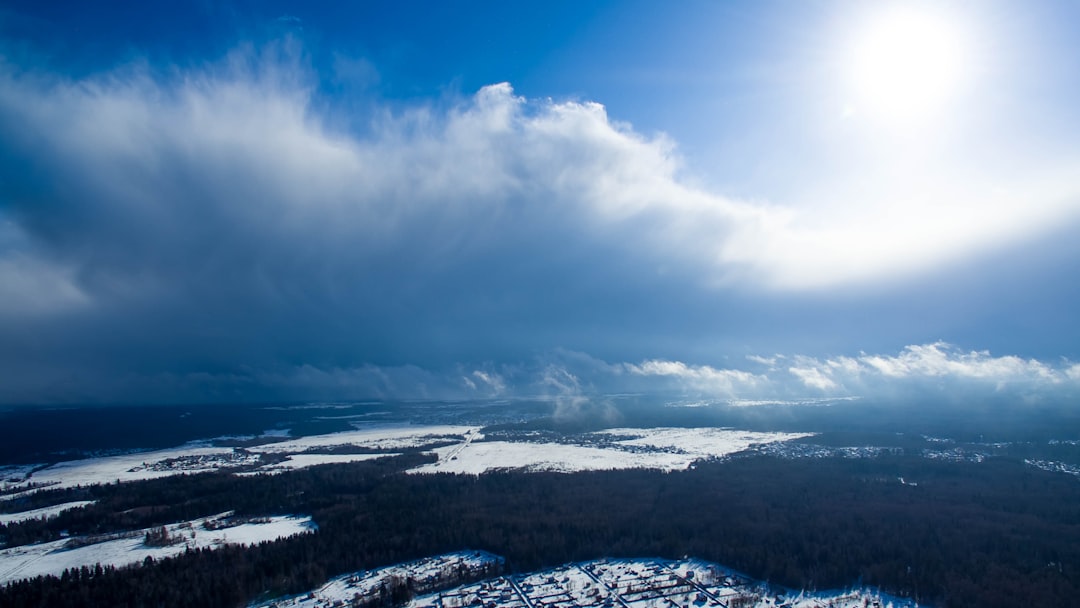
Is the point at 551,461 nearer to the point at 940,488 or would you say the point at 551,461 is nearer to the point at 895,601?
the point at 940,488

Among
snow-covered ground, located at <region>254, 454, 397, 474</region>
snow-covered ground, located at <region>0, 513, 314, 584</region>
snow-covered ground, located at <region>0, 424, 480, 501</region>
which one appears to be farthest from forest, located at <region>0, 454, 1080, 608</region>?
snow-covered ground, located at <region>0, 424, 480, 501</region>

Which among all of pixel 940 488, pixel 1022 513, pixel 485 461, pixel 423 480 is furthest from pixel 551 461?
pixel 1022 513

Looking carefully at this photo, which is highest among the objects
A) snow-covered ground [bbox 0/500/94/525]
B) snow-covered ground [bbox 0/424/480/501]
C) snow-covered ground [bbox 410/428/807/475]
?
snow-covered ground [bbox 410/428/807/475]

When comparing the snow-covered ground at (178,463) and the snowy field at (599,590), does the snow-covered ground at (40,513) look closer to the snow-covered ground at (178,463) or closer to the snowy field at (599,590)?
the snow-covered ground at (178,463)

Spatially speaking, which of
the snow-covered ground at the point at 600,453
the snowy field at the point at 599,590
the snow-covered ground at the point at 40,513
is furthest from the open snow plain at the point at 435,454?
the snowy field at the point at 599,590

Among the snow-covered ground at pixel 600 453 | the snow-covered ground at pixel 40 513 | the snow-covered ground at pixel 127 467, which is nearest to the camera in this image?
the snow-covered ground at pixel 40 513

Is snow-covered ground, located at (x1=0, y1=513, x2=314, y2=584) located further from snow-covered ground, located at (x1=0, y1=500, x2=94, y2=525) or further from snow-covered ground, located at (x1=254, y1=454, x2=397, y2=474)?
snow-covered ground, located at (x1=254, y1=454, x2=397, y2=474)
